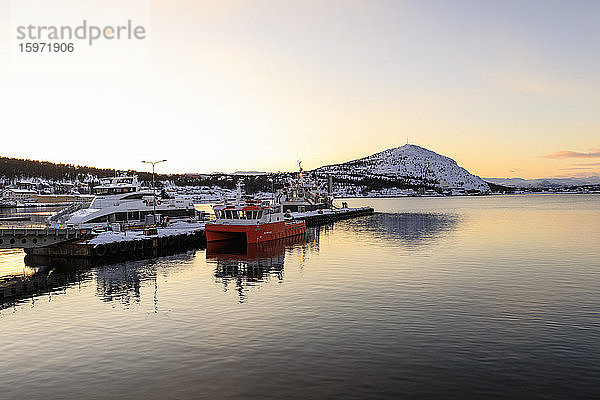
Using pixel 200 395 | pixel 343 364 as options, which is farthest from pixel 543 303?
pixel 200 395

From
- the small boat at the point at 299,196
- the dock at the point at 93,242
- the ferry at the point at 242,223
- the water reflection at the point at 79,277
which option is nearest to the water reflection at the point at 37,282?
the water reflection at the point at 79,277

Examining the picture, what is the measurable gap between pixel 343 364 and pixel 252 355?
4.61 meters

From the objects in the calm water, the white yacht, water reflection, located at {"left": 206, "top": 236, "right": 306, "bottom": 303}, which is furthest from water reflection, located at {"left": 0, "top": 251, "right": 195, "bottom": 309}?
the white yacht

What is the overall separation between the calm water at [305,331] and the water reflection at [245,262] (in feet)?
1.57

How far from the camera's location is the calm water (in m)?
19.5

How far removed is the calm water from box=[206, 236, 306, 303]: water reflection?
0.48m

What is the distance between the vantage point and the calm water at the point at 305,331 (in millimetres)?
19484

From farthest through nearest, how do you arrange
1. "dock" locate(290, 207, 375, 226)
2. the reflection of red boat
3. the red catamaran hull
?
"dock" locate(290, 207, 375, 226) → the red catamaran hull → the reflection of red boat

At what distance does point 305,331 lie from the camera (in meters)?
26.9

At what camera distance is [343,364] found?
70.8 ft

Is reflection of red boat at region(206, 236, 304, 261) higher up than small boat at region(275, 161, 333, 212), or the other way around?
small boat at region(275, 161, 333, 212)

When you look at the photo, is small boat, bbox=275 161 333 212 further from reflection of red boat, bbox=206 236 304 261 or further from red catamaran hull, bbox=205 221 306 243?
red catamaran hull, bbox=205 221 306 243

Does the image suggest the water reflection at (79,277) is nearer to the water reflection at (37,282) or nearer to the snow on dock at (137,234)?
the water reflection at (37,282)

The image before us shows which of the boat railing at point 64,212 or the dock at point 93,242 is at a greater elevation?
the boat railing at point 64,212
